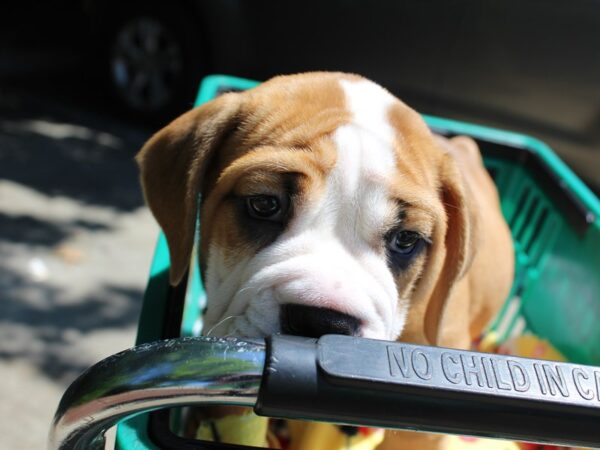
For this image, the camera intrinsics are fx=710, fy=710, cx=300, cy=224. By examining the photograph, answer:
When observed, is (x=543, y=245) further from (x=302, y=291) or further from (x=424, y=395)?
(x=424, y=395)

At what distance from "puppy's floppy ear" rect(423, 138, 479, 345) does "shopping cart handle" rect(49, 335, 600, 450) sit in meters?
1.25

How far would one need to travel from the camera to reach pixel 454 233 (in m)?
2.21

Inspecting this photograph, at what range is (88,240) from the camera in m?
4.54

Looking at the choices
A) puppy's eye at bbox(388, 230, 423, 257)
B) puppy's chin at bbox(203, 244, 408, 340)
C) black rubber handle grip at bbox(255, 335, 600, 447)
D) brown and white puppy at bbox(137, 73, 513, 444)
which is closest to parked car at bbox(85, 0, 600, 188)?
brown and white puppy at bbox(137, 73, 513, 444)

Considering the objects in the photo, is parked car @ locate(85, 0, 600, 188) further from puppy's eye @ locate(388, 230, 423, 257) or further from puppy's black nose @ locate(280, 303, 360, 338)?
puppy's black nose @ locate(280, 303, 360, 338)

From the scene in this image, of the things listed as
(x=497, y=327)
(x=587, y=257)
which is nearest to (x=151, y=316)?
(x=587, y=257)

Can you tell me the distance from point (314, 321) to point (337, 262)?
210 millimetres

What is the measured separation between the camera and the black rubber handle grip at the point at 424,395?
0.91 m

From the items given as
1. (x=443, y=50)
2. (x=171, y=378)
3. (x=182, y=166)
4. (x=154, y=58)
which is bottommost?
(x=154, y=58)

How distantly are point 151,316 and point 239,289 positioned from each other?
252 mm

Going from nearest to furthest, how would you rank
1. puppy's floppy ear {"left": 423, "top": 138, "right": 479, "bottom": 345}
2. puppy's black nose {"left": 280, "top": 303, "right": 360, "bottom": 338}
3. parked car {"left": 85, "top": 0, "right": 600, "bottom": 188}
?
puppy's black nose {"left": 280, "top": 303, "right": 360, "bottom": 338} < puppy's floppy ear {"left": 423, "top": 138, "right": 479, "bottom": 345} < parked car {"left": 85, "top": 0, "right": 600, "bottom": 188}

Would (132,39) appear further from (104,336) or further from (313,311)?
(313,311)

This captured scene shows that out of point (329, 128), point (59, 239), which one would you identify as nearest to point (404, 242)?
point (329, 128)

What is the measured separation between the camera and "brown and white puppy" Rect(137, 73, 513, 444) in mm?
1708
